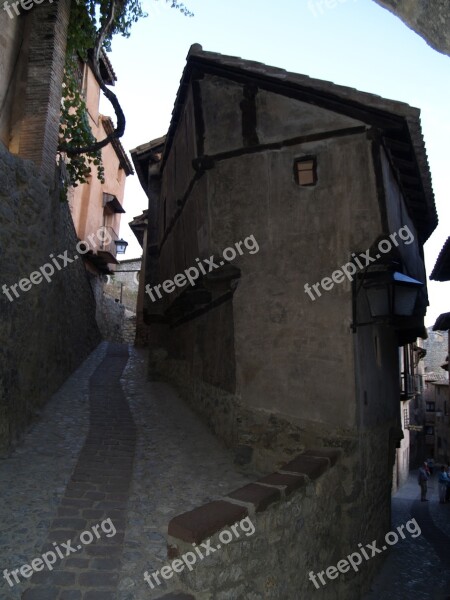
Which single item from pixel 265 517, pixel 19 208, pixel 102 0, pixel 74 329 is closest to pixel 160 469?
pixel 265 517

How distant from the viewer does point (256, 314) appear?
6637 millimetres

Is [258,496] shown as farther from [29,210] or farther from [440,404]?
[440,404]

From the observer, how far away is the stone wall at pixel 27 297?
626 cm

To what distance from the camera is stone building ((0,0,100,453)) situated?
6354 millimetres

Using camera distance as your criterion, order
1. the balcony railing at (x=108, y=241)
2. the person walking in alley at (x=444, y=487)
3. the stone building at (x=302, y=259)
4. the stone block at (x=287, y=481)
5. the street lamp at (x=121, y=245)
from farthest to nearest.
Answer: the balcony railing at (x=108, y=241)
the street lamp at (x=121, y=245)
the person walking in alley at (x=444, y=487)
the stone building at (x=302, y=259)
the stone block at (x=287, y=481)

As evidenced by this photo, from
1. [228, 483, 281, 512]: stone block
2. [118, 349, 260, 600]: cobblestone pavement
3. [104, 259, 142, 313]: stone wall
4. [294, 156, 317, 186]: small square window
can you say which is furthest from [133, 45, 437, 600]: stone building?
[104, 259, 142, 313]: stone wall

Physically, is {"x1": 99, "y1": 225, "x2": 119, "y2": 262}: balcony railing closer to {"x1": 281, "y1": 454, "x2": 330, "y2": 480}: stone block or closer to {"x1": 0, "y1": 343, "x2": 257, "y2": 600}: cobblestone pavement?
{"x1": 0, "y1": 343, "x2": 257, "y2": 600}: cobblestone pavement

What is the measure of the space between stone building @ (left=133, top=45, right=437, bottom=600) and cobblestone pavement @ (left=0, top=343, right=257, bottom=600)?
41.6 inches

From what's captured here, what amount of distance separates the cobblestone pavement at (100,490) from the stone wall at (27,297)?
1.82ft

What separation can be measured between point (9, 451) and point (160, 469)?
218 centimetres

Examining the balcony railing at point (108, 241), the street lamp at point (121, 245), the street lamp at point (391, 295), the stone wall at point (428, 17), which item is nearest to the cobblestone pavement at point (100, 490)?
the street lamp at point (391, 295)

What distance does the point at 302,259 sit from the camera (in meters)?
6.36

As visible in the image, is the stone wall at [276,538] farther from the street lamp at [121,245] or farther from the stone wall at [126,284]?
the stone wall at [126,284]

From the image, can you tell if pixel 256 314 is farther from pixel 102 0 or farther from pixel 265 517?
pixel 102 0
